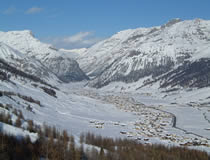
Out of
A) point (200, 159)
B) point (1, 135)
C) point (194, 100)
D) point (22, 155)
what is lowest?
point (200, 159)

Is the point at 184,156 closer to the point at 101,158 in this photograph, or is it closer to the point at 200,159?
the point at 200,159

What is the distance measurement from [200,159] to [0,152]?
16.6 m

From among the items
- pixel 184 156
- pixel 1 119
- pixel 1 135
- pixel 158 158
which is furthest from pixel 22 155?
pixel 184 156

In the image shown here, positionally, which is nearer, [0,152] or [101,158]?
[0,152]

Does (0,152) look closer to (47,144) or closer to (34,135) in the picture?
(47,144)

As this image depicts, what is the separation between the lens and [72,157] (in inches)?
553

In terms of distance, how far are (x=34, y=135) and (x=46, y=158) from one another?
3.47 meters

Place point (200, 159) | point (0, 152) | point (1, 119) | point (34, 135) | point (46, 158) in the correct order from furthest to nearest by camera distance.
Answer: point (200, 159) → point (1, 119) → point (34, 135) → point (46, 158) → point (0, 152)

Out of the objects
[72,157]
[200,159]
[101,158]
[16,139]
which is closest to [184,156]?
[200,159]

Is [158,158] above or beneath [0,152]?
beneath

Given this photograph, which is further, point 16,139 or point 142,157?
point 142,157

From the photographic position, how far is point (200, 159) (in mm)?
20828

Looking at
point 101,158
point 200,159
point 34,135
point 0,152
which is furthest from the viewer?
point 200,159

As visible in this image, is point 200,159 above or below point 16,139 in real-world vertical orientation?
below
